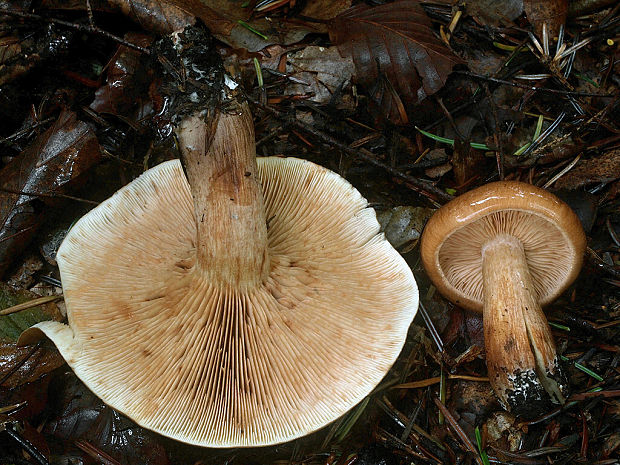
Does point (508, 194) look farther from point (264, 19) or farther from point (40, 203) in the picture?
point (40, 203)

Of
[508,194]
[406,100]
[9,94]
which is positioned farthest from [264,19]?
[508,194]

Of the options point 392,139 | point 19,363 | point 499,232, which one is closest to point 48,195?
point 19,363

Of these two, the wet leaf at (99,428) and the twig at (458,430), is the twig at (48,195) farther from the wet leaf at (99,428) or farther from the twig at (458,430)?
the twig at (458,430)

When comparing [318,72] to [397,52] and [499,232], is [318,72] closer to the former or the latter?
[397,52]

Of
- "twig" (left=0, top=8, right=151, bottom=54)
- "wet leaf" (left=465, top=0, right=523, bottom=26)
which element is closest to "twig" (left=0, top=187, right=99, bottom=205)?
"twig" (left=0, top=8, right=151, bottom=54)

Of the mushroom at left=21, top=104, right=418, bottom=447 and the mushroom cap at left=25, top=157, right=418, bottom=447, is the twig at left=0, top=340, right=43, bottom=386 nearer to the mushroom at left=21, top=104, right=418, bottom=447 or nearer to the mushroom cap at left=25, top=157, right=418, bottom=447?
the mushroom at left=21, top=104, right=418, bottom=447

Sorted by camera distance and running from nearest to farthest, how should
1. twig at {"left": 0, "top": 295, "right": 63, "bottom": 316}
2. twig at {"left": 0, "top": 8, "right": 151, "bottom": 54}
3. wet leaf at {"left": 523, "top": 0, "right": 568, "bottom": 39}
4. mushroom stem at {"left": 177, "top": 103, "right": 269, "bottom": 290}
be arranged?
mushroom stem at {"left": 177, "top": 103, "right": 269, "bottom": 290}
twig at {"left": 0, "top": 295, "right": 63, "bottom": 316}
twig at {"left": 0, "top": 8, "right": 151, "bottom": 54}
wet leaf at {"left": 523, "top": 0, "right": 568, "bottom": 39}
